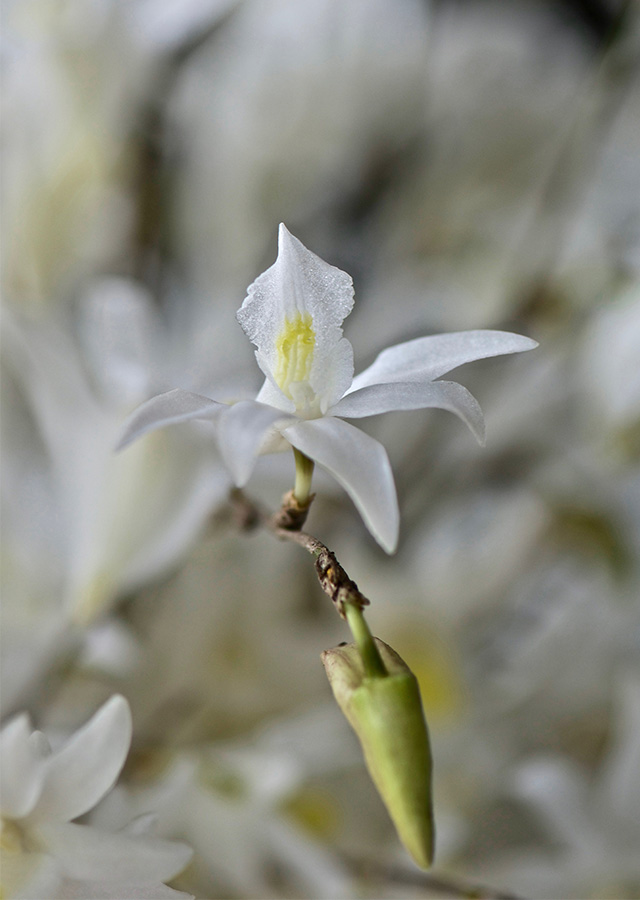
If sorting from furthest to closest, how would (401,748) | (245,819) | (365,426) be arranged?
(365,426) < (245,819) < (401,748)

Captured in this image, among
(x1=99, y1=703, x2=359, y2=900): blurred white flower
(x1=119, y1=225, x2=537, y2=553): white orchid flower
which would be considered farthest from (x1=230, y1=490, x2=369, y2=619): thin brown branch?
(x1=99, y1=703, x2=359, y2=900): blurred white flower

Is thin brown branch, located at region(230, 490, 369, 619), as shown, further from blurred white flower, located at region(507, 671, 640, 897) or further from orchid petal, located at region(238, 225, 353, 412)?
blurred white flower, located at region(507, 671, 640, 897)

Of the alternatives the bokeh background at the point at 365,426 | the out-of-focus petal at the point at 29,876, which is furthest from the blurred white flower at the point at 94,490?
the out-of-focus petal at the point at 29,876

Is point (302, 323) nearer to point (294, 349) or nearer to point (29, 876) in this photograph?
point (294, 349)

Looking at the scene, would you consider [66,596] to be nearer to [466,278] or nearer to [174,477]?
[174,477]

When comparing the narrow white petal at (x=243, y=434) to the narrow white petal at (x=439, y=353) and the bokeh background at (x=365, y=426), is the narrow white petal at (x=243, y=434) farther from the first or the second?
the bokeh background at (x=365, y=426)

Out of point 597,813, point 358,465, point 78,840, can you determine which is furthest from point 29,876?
point 597,813

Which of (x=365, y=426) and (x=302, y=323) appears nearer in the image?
(x=302, y=323)
